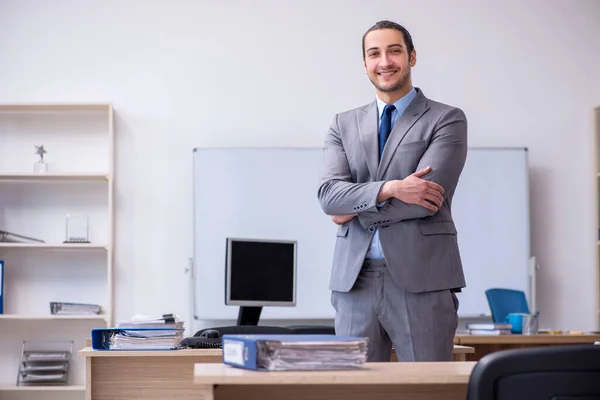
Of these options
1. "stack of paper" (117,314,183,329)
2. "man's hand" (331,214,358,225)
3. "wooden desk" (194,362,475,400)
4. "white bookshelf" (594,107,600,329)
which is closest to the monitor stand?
"stack of paper" (117,314,183,329)

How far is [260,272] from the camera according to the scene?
4184mm

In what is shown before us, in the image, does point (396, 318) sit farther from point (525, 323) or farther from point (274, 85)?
point (274, 85)

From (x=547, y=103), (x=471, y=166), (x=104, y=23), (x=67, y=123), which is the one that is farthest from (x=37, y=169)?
(x=547, y=103)

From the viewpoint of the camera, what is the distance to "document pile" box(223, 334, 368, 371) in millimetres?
1519

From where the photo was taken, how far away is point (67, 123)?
551 centimetres

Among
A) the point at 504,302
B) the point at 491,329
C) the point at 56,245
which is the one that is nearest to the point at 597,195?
the point at 504,302

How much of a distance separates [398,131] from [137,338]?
1.09m

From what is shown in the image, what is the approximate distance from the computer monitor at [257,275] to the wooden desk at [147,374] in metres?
1.15

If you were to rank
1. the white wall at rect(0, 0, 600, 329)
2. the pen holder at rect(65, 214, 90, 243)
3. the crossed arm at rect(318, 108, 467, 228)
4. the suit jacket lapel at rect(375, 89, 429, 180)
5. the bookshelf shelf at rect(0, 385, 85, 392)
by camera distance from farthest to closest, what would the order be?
the white wall at rect(0, 0, 600, 329), the pen holder at rect(65, 214, 90, 243), the bookshelf shelf at rect(0, 385, 85, 392), the suit jacket lapel at rect(375, 89, 429, 180), the crossed arm at rect(318, 108, 467, 228)

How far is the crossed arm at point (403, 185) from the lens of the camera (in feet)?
7.72

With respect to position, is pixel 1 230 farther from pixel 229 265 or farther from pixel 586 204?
pixel 586 204

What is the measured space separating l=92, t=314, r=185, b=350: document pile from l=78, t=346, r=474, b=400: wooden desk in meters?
0.04

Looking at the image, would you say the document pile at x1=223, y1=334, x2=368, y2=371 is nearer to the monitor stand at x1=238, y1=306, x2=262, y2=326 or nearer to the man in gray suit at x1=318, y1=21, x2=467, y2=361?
the man in gray suit at x1=318, y1=21, x2=467, y2=361

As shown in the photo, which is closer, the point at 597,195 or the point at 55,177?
the point at 55,177
